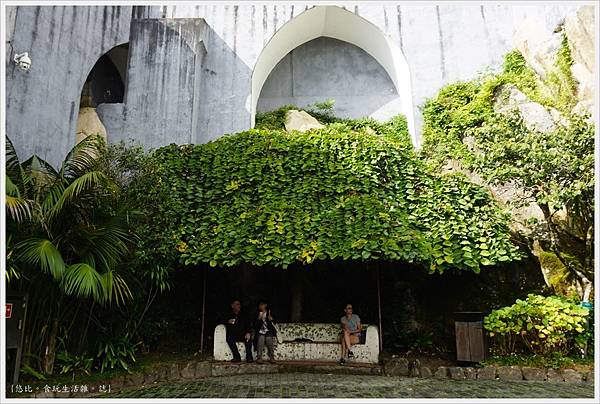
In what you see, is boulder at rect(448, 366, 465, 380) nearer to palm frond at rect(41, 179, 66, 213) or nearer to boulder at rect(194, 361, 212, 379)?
boulder at rect(194, 361, 212, 379)

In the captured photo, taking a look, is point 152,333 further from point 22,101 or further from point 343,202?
point 22,101

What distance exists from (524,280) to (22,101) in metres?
11.8

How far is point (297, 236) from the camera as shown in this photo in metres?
7.66

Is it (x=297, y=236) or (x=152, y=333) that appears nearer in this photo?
(x=297, y=236)

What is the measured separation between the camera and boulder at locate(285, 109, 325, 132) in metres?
13.0

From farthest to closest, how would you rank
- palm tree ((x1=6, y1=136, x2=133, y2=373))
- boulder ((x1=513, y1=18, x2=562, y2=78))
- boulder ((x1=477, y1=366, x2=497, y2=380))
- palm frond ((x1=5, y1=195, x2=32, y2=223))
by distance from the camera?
boulder ((x1=513, y1=18, x2=562, y2=78)) < boulder ((x1=477, y1=366, x2=497, y2=380)) < palm tree ((x1=6, y1=136, x2=133, y2=373)) < palm frond ((x1=5, y1=195, x2=32, y2=223))

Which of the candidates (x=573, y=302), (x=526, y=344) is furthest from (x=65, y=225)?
(x=573, y=302)

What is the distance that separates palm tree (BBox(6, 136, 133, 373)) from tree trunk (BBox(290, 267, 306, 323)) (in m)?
3.94

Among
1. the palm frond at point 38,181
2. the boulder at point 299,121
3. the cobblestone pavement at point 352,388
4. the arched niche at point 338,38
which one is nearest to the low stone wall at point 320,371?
the cobblestone pavement at point 352,388

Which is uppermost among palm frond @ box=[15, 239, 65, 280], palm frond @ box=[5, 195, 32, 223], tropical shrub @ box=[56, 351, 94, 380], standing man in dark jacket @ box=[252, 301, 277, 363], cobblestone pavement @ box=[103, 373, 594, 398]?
palm frond @ box=[5, 195, 32, 223]

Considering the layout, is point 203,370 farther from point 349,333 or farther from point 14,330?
point 14,330

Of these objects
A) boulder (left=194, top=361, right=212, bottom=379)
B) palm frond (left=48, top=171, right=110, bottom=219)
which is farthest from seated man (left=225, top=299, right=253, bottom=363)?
palm frond (left=48, top=171, right=110, bottom=219)

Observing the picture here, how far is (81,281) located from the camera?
585cm

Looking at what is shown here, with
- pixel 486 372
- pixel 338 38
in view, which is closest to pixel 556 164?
pixel 486 372
